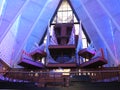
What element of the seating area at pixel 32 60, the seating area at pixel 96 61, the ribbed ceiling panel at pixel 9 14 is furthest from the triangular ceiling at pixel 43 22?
the seating area at pixel 32 60

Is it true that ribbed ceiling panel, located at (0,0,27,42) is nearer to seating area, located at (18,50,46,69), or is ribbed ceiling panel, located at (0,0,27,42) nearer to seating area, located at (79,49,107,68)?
seating area, located at (18,50,46,69)

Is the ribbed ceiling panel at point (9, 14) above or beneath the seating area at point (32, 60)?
above

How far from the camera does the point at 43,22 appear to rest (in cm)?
1853

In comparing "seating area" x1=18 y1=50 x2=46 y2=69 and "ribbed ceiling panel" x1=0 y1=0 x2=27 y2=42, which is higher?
"ribbed ceiling panel" x1=0 y1=0 x2=27 y2=42

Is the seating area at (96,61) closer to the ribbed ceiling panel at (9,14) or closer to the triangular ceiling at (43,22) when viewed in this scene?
the triangular ceiling at (43,22)

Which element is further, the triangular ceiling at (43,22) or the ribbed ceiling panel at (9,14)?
the triangular ceiling at (43,22)

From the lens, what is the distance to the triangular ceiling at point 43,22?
14352mm

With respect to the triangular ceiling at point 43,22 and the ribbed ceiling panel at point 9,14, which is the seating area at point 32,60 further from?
the ribbed ceiling panel at point 9,14

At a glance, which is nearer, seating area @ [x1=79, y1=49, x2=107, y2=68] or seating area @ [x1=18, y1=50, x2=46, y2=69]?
seating area @ [x1=79, y1=49, x2=107, y2=68]

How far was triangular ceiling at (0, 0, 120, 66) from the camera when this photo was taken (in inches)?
565

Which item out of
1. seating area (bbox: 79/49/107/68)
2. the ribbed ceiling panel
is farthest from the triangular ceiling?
seating area (bbox: 79/49/107/68)

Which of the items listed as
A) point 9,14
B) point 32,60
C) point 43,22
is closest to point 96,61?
point 32,60

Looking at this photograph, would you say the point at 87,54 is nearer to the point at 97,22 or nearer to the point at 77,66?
the point at 77,66

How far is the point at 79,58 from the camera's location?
615 inches
